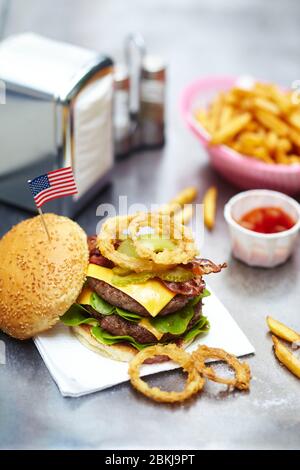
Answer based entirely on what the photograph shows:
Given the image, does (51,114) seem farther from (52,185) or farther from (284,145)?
(284,145)

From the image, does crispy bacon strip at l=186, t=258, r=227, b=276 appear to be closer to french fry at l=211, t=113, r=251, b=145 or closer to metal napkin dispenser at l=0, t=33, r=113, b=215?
metal napkin dispenser at l=0, t=33, r=113, b=215

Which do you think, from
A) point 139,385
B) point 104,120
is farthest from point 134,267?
point 104,120

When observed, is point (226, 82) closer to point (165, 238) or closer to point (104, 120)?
point (104, 120)

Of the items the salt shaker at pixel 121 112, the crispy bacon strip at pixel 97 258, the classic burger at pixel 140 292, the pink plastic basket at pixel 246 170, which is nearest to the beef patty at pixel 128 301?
the classic burger at pixel 140 292

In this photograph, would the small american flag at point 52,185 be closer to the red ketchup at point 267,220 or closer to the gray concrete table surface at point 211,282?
the gray concrete table surface at point 211,282

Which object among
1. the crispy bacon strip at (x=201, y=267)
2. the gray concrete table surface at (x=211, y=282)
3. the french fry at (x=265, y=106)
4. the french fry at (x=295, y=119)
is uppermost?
the french fry at (x=265, y=106)

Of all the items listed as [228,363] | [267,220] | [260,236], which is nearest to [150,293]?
[228,363]
